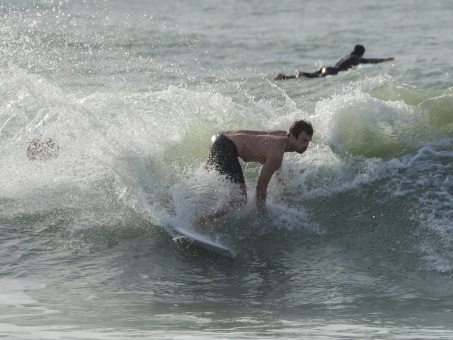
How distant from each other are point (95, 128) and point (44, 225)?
115 cm

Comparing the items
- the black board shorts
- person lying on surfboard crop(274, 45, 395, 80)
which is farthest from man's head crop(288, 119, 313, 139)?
person lying on surfboard crop(274, 45, 395, 80)

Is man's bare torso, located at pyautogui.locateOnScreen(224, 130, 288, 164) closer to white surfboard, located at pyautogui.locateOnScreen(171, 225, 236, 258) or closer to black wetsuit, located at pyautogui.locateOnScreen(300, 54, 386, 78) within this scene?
white surfboard, located at pyautogui.locateOnScreen(171, 225, 236, 258)

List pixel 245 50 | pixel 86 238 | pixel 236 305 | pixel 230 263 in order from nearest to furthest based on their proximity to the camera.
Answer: pixel 236 305 → pixel 230 263 → pixel 86 238 → pixel 245 50

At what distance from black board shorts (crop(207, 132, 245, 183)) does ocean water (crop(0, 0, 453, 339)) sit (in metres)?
0.14

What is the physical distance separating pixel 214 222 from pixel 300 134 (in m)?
1.29

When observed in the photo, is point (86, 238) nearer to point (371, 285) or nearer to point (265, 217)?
point (265, 217)

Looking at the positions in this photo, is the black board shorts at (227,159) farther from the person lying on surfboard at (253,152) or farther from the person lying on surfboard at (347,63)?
the person lying on surfboard at (347,63)

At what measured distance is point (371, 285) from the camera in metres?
7.36

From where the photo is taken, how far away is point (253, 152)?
8320mm

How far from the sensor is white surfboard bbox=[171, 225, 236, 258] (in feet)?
26.0

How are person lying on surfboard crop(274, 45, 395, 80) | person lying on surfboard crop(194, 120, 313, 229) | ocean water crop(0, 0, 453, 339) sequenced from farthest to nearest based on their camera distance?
person lying on surfboard crop(274, 45, 395, 80), person lying on surfboard crop(194, 120, 313, 229), ocean water crop(0, 0, 453, 339)

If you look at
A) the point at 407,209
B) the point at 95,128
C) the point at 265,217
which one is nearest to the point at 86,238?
the point at 95,128

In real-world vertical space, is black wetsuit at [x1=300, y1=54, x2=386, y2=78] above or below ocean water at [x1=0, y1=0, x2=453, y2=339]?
above

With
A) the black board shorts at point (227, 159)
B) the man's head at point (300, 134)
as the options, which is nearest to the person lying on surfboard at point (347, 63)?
the black board shorts at point (227, 159)
